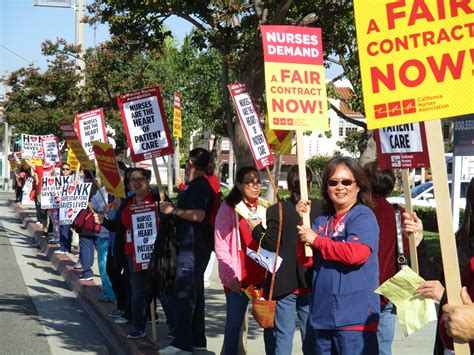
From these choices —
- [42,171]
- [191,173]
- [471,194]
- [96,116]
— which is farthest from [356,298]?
[42,171]

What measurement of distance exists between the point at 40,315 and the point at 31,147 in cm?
1466

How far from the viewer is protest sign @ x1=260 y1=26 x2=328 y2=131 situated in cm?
591

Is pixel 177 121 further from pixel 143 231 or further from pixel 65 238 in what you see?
pixel 143 231

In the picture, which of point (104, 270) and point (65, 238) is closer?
point (104, 270)

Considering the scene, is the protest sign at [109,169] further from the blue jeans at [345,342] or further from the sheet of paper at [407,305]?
the sheet of paper at [407,305]

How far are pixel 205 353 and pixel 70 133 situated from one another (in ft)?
15.9

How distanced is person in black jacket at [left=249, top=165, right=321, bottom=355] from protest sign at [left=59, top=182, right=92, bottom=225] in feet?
25.5

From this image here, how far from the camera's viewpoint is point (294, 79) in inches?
237

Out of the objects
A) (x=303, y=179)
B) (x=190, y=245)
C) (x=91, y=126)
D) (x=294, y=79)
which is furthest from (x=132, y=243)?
(x=91, y=126)

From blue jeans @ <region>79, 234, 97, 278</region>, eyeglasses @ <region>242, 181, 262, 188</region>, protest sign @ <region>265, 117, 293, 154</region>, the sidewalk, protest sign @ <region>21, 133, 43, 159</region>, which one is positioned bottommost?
the sidewalk

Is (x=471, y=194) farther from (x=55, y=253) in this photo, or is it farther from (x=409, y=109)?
(x=55, y=253)

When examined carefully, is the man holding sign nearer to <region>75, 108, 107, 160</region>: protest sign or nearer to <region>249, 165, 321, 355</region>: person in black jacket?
<region>249, 165, 321, 355</region>: person in black jacket

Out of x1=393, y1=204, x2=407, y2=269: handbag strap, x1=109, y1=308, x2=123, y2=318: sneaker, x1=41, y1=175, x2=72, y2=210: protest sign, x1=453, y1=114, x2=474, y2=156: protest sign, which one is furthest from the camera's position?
x1=41, y1=175, x2=72, y2=210: protest sign

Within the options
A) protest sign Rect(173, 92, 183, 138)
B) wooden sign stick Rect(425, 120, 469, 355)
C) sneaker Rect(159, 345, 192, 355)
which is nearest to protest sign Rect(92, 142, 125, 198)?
sneaker Rect(159, 345, 192, 355)
